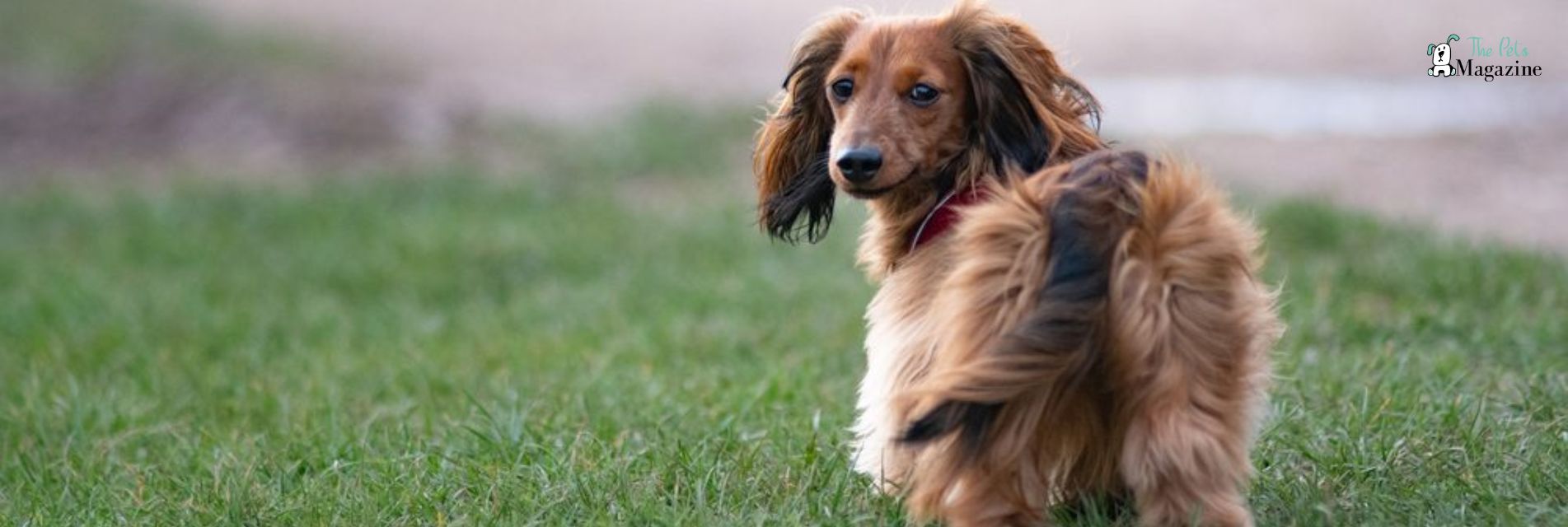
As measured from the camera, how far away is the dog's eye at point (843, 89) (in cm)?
452

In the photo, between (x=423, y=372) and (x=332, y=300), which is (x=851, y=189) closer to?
(x=423, y=372)

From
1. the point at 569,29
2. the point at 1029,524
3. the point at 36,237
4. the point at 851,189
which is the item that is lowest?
the point at 569,29

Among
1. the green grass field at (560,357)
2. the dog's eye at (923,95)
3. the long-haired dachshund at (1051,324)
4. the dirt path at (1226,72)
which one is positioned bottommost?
the dirt path at (1226,72)

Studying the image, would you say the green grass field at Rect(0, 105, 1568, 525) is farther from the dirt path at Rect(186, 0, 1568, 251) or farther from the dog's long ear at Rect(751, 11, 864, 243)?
the dirt path at Rect(186, 0, 1568, 251)

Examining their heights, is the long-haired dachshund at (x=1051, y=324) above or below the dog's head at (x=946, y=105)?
below

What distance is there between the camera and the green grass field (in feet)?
15.5

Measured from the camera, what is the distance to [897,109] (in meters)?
4.41

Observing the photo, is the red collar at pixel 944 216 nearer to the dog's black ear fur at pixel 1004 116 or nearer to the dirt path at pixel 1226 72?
the dog's black ear fur at pixel 1004 116

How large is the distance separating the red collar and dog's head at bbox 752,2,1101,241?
7cm

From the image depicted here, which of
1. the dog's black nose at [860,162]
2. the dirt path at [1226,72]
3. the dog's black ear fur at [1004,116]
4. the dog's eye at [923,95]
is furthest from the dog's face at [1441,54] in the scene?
the dog's black nose at [860,162]

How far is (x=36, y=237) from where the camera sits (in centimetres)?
1162

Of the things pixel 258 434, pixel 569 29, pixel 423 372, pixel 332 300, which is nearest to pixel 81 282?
pixel 332 300

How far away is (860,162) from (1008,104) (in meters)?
0.41

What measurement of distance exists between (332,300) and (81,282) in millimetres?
1406
